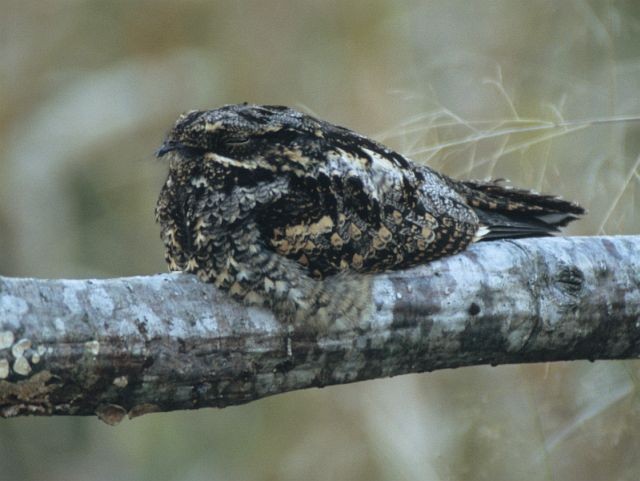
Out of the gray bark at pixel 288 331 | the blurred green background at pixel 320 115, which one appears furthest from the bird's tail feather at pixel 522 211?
the blurred green background at pixel 320 115

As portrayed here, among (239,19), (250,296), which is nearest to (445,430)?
(250,296)

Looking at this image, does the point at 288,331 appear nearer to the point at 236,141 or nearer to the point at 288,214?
the point at 288,214

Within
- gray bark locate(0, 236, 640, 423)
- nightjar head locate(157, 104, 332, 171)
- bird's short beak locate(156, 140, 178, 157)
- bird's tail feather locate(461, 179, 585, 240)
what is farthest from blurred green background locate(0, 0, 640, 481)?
bird's short beak locate(156, 140, 178, 157)

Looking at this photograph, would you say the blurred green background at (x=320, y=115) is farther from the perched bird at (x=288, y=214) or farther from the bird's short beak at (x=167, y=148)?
the bird's short beak at (x=167, y=148)

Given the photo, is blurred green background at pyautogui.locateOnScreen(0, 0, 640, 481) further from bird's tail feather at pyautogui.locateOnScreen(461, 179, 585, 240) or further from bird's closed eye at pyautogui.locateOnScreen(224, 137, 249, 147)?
bird's closed eye at pyautogui.locateOnScreen(224, 137, 249, 147)

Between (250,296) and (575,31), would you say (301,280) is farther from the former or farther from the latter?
(575,31)
